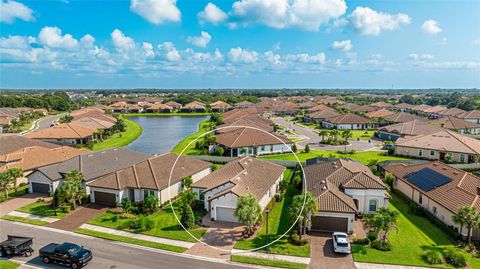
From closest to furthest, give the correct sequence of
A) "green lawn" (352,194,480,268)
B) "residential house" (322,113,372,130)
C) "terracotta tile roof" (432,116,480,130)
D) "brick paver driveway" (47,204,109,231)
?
"green lawn" (352,194,480,268)
"brick paver driveway" (47,204,109,231)
"terracotta tile roof" (432,116,480,130)
"residential house" (322,113,372,130)

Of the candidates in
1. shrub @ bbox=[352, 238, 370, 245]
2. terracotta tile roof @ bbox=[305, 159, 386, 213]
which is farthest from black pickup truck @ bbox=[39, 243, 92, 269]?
shrub @ bbox=[352, 238, 370, 245]

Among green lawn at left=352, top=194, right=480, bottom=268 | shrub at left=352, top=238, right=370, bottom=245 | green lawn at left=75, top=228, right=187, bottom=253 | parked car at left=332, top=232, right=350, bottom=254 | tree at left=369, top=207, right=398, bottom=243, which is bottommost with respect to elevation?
green lawn at left=75, top=228, right=187, bottom=253

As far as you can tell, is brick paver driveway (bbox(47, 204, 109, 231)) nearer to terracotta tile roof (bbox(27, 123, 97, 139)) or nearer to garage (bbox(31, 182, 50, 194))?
garage (bbox(31, 182, 50, 194))

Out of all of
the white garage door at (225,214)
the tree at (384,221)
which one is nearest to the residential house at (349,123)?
the white garage door at (225,214)

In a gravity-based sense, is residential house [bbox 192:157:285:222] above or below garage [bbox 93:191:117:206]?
above

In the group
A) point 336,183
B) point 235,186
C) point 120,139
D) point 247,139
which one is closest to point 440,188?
point 336,183

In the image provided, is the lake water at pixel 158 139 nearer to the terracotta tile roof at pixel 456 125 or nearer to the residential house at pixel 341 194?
the residential house at pixel 341 194

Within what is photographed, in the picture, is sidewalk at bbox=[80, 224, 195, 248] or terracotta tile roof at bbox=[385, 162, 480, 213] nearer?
sidewalk at bbox=[80, 224, 195, 248]
